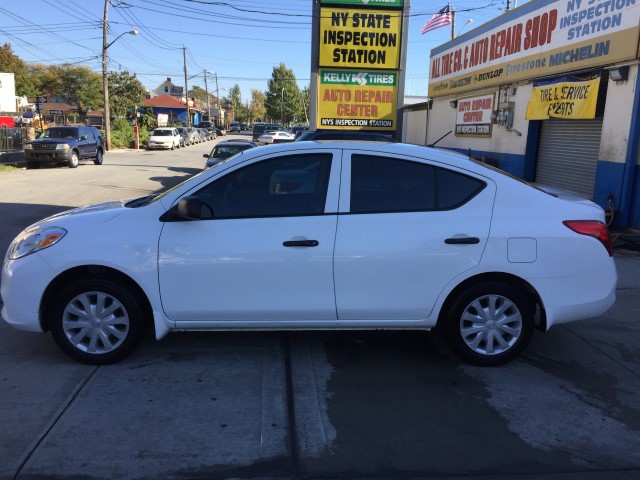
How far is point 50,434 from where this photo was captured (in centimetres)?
323

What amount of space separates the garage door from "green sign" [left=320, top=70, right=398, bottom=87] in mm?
4398

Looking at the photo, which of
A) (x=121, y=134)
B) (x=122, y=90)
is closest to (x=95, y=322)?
(x=121, y=134)

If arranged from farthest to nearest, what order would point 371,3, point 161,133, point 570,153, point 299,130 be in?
point 161,133
point 299,130
point 371,3
point 570,153

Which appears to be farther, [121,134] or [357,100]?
[121,134]

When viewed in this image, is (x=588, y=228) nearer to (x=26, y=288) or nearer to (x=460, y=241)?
(x=460, y=241)

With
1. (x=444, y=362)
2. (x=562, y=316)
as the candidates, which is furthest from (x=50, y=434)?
(x=562, y=316)

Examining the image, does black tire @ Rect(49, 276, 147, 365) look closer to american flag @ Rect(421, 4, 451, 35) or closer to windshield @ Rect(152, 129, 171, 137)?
american flag @ Rect(421, 4, 451, 35)

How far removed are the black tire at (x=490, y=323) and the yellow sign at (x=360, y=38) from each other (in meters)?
12.0

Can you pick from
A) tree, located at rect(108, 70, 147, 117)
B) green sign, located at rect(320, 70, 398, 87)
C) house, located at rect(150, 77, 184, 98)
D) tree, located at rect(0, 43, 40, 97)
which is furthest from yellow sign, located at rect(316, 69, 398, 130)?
house, located at rect(150, 77, 184, 98)

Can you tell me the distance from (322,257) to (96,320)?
5.87ft

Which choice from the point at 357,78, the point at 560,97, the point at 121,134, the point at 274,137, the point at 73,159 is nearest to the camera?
the point at 560,97

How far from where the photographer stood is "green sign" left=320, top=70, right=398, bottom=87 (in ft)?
49.2

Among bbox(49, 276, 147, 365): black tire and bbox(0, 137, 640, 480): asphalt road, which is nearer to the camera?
bbox(0, 137, 640, 480): asphalt road

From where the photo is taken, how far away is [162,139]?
40375 millimetres
